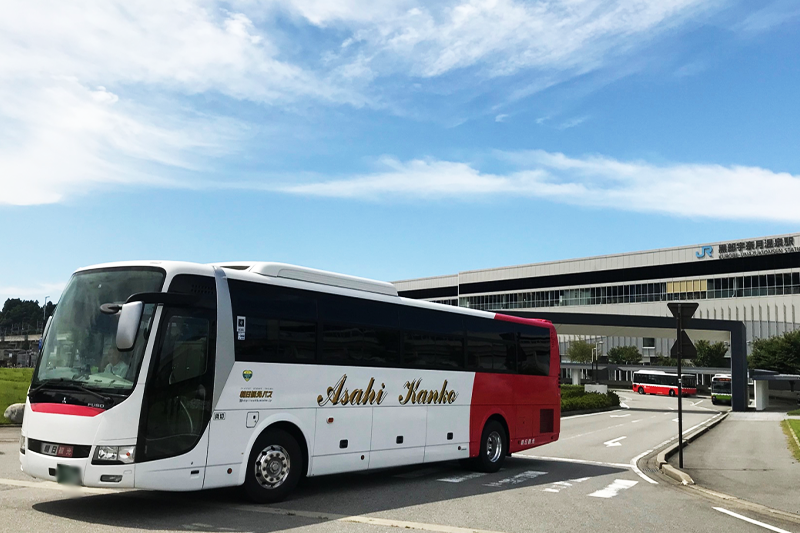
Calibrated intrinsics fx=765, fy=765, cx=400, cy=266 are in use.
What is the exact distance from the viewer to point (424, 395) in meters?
13.8

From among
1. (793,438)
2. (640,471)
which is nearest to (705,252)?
(793,438)

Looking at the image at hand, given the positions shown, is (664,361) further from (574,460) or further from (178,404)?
(178,404)

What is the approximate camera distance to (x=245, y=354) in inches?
404

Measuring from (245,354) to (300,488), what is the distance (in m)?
3.15

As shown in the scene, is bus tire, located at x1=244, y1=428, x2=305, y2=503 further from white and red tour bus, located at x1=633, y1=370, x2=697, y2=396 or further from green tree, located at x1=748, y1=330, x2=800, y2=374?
green tree, located at x1=748, y1=330, x2=800, y2=374

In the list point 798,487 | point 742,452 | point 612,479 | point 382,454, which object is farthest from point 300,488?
point 742,452

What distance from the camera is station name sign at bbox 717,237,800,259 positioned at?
8350 cm

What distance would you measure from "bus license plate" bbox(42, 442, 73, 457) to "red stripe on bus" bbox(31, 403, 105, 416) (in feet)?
1.24

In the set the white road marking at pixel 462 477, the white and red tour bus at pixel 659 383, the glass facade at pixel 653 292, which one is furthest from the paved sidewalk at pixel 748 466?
the glass facade at pixel 653 292

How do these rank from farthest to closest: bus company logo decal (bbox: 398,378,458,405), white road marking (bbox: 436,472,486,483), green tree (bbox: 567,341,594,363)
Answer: green tree (bbox: 567,341,594,363), white road marking (bbox: 436,472,486,483), bus company logo decal (bbox: 398,378,458,405)

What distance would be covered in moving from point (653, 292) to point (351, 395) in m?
89.1

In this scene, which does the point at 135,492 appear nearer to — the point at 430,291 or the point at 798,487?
the point at 798,487

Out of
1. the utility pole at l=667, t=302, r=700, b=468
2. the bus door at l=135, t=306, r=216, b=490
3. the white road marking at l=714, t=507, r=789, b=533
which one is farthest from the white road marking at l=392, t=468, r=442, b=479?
the utility pole at l=667, t=302, r=700, b=468

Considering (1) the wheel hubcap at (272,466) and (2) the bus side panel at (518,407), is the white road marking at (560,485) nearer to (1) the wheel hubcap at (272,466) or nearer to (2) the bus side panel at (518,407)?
(2) the bus side panel at (518,407)
